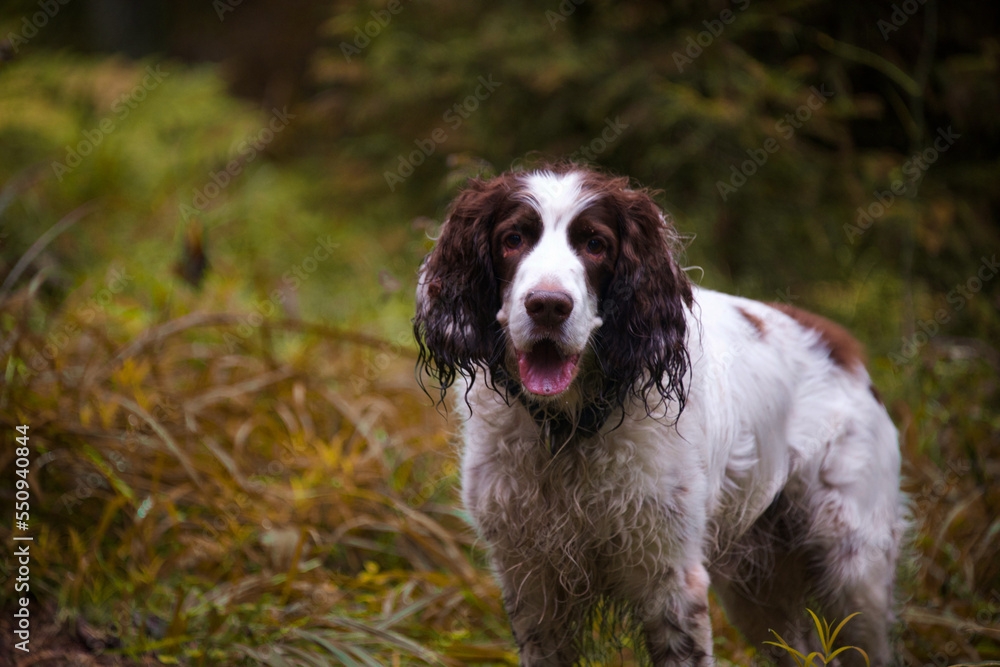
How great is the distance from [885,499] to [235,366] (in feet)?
10.8

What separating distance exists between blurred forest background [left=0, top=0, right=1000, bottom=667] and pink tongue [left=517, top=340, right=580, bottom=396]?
1.32 metres

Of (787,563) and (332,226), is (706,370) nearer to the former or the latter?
(787,563)

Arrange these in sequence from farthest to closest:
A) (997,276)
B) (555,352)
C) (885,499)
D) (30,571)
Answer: (997,276) < (30,571) < (885,499) < (555,352)

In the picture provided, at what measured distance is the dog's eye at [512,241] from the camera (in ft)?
7.41

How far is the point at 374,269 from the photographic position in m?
6.78

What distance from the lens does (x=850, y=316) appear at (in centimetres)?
580

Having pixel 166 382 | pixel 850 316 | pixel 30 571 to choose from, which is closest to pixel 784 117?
pixel 850 316
